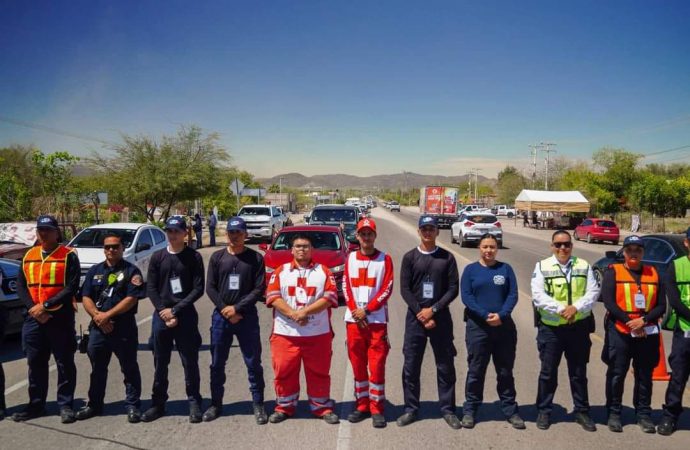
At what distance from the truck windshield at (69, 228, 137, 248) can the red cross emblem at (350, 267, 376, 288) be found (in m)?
8.42

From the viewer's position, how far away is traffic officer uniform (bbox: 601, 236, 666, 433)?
180 inches

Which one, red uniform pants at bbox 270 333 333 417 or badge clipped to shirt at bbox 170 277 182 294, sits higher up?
badge clipped to shirt at bbox 170 277 182 294

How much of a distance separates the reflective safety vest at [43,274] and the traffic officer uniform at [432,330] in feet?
11.3

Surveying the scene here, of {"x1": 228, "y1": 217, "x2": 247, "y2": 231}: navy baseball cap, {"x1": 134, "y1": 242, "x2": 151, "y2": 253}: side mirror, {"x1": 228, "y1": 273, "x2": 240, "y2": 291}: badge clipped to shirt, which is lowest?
{"x1": 134, "y1": 242, "x2": 151, "y2": 253}: side mirror

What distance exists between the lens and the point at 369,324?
4.71 m

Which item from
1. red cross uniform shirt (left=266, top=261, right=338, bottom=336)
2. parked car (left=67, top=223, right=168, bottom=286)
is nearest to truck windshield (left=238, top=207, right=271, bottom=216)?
parked car (left=67, top=223, right=168, bottom=286)

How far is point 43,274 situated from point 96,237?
23.8ft

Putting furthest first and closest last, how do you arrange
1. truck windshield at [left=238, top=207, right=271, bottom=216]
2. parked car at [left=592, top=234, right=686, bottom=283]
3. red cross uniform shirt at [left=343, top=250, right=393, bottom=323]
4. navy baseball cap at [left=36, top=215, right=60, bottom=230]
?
truck windshield at [left=238, top=207, right=271, bottom=216], parked car at [left=592, top=234, right=686, bottom=283], navy baseball cap at [left=36, top=215, right=60, bottom=230], red cross uniform shirt at [left=343, top=250, right=393, bottom=323]

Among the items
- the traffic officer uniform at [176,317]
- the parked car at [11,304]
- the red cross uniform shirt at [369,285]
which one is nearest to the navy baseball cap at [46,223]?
the traffic officer uniform at [176,317]

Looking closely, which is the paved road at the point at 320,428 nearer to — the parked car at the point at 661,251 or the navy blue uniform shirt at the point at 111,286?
the navy blue uniform shirt at the point at 111,286

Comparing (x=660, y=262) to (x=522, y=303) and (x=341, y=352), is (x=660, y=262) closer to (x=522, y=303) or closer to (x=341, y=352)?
(x=522, y=303)

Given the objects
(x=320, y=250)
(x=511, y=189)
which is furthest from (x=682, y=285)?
(x=511, y=189)

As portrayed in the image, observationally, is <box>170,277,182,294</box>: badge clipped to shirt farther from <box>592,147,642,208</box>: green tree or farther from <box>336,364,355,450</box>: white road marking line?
<box>592,147,642,208</box>: green tree

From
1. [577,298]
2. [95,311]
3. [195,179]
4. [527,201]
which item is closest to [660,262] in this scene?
[577,298]
